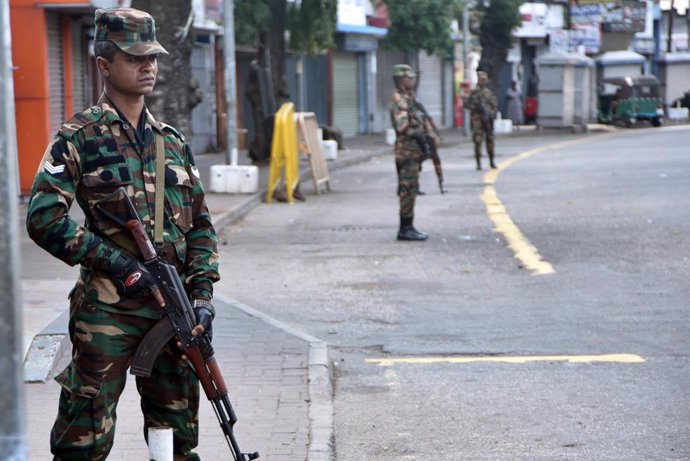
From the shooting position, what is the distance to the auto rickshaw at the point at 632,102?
163 ft

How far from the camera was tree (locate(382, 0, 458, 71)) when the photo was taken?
43.0m

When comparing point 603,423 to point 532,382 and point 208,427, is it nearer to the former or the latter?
point 532,382

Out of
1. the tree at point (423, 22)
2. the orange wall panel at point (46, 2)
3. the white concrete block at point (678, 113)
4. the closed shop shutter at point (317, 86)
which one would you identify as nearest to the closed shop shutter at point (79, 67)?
→ the orange wall panel at point (46, 2)

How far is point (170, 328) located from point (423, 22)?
39.1m

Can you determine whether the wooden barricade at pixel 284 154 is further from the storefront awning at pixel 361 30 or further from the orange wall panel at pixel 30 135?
the storefront awning at pixel 361 30

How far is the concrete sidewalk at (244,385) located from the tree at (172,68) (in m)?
7.26

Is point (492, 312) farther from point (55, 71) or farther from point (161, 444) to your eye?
point (55, 71)

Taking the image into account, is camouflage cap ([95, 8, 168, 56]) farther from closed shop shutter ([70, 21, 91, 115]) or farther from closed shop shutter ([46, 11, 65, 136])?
closed shop shutter ([70, 21, 91, 115])

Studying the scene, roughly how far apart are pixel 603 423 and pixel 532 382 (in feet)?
3.26

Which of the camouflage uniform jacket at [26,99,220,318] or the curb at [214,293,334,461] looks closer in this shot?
the camouflage uniform jacket at [26,99,220,318]

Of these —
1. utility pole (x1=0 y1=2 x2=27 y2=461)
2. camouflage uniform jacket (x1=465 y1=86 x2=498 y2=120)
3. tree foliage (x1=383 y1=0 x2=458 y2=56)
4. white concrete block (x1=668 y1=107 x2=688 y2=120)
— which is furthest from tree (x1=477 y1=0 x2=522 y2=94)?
utility pole (x1=0 y1=2 x2=27 y2=461)

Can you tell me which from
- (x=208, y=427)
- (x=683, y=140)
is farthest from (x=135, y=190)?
(x=683, y=140)

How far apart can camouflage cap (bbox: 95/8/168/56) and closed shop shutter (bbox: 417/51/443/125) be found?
47197 millimetres

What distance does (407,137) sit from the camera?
1419 centimetres
